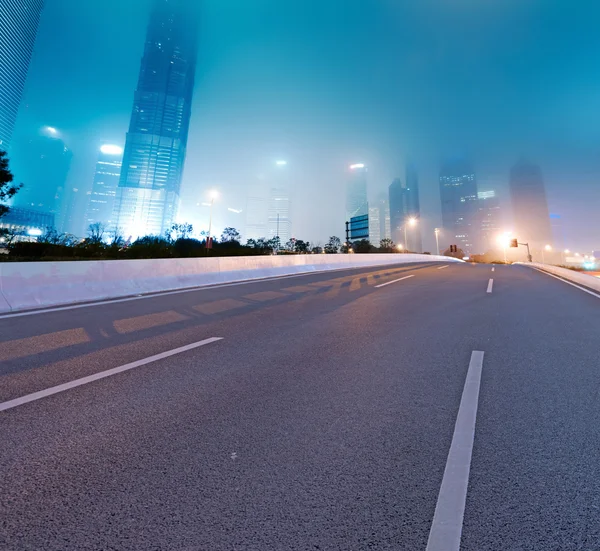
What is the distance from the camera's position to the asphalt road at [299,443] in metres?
1.39

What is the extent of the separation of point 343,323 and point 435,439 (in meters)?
3.65

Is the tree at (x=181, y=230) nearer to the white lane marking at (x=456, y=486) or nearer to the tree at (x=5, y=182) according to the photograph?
the tree at (x=5, y=182)

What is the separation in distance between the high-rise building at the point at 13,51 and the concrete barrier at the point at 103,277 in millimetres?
170873

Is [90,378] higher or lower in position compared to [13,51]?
lower

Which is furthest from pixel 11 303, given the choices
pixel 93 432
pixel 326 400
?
pixel 326 400

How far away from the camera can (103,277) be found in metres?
8.49

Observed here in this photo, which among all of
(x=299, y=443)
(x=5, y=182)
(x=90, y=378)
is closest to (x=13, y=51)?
(x=5, y=182)

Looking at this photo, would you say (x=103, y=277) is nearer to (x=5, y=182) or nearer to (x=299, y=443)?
(x=299, y=443)

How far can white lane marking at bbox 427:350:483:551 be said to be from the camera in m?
1.33

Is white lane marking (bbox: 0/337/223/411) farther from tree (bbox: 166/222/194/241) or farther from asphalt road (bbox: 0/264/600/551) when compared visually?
tree (bbox: 166/222/194/241)

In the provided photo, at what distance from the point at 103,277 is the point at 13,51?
644 feet

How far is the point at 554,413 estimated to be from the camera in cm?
250

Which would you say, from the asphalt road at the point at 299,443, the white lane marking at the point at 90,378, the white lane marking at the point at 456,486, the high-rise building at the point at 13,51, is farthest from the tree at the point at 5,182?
the high-rise building at the point at 13,51

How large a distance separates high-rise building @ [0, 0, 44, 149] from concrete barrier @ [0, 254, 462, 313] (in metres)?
171
